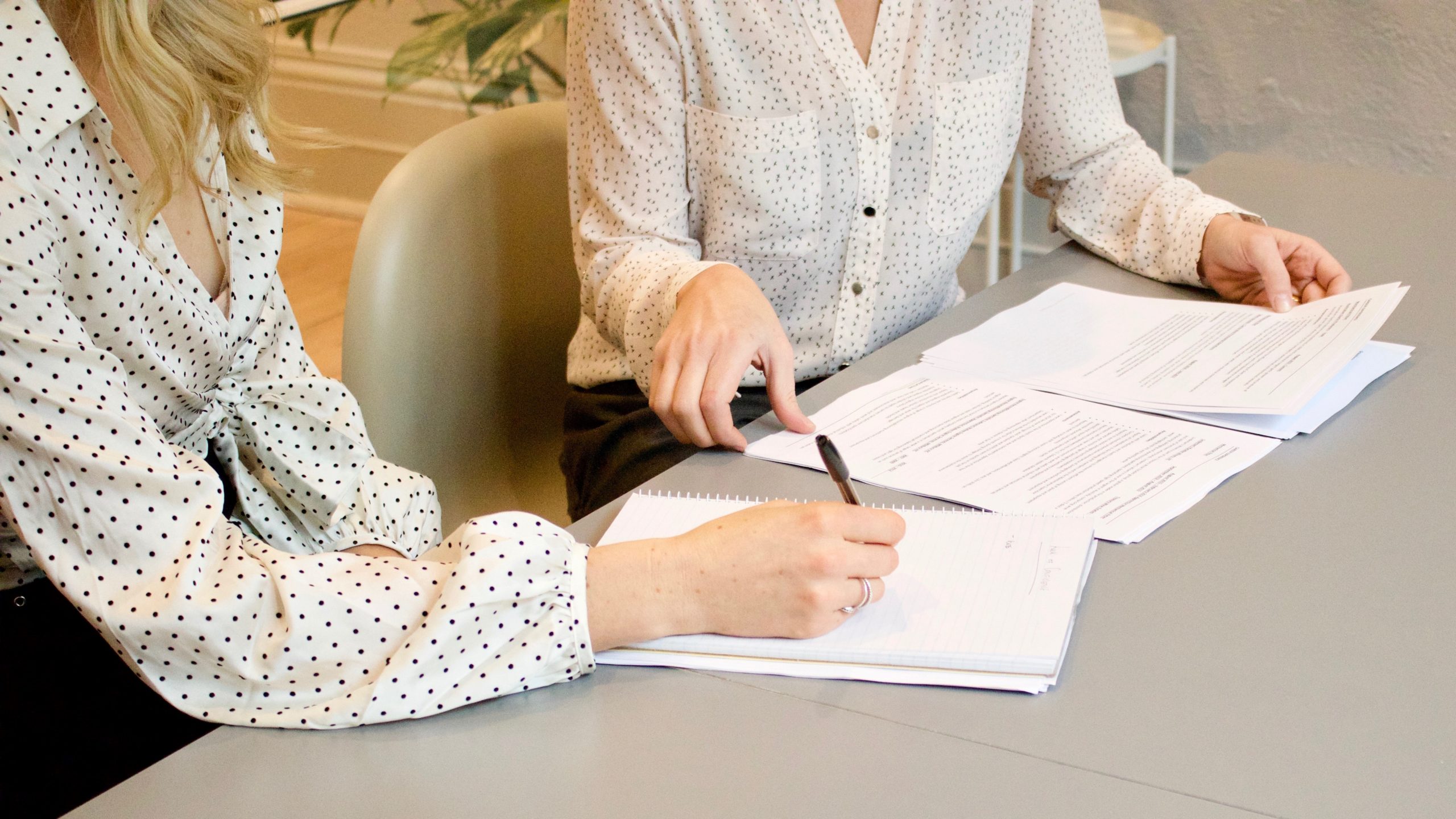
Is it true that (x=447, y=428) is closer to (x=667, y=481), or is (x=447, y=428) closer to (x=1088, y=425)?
(x=667, y=481)

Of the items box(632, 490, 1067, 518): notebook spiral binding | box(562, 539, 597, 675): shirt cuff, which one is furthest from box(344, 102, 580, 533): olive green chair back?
box(562, 539, 597, 675): shirt cuff

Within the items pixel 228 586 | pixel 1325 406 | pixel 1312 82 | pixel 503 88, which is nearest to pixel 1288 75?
pixel 1312 82

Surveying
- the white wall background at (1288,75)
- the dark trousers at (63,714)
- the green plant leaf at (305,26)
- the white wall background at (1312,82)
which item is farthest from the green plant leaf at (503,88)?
the dark trousers at (63,714)

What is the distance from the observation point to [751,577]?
668mm

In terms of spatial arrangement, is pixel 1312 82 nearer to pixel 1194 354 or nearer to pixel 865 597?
pixel 1194 354

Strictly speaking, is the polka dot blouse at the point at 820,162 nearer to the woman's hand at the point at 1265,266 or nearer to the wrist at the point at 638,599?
the woman's hand at the point at 1265,266

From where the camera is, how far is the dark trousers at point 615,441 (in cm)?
110

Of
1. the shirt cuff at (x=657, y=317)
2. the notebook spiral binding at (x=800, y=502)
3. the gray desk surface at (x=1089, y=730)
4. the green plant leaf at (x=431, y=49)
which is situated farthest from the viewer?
the green plant leaf at (x=431, y=49)

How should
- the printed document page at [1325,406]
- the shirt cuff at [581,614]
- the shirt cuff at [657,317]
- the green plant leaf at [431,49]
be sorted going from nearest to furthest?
the shirt cuff at [581,614] < the printed document page at [1325,406] < the shirt cuff at [657,317] < the green plant leaf at [431,49]

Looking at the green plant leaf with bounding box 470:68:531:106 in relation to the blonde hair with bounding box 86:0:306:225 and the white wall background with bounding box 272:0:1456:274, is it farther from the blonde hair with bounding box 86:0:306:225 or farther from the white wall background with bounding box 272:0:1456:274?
the blonde hair with bounding box 86:0:306:225

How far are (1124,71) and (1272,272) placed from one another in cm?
97

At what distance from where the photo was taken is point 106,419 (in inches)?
26.8

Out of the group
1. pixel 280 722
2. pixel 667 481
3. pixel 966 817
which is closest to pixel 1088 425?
pixel 667 481

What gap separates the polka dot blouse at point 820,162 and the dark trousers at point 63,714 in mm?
479
